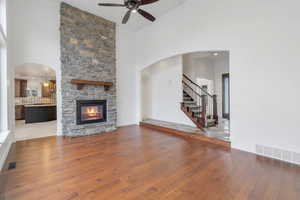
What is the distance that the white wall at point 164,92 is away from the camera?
238 inches

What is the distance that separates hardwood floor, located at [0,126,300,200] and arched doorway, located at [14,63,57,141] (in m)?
3.86

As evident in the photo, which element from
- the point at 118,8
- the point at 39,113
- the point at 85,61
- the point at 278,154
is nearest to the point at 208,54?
the point at 118,8

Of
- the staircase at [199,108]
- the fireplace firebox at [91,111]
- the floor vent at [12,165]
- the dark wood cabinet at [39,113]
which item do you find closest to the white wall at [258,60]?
the staircase at [199,108]

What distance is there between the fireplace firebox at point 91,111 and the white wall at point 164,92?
249 cm

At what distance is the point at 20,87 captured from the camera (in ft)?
26.7

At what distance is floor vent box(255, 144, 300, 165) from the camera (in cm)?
274

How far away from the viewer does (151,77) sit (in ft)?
23.9

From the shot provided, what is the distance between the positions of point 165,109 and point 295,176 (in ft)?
15.3

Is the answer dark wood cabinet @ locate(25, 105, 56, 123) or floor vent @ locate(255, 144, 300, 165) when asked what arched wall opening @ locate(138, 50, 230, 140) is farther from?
dark wood cabinet @ locate(25, 105, 56, 123)

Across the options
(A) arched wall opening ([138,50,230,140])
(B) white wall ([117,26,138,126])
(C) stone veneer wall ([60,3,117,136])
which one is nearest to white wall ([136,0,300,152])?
(A) arched wall opening ([138,50,230,140])

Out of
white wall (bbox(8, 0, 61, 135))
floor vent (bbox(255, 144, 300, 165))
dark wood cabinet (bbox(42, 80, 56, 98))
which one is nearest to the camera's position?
floor vent (bbox(255, 144, 300, 165))

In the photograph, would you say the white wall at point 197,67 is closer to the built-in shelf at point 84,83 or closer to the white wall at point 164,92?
the white wall at point 164,92

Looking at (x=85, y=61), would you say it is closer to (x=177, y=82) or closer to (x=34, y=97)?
(x=177, y=82)

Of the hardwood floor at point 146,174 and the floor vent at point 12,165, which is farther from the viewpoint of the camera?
the floor vent at point 12,165
